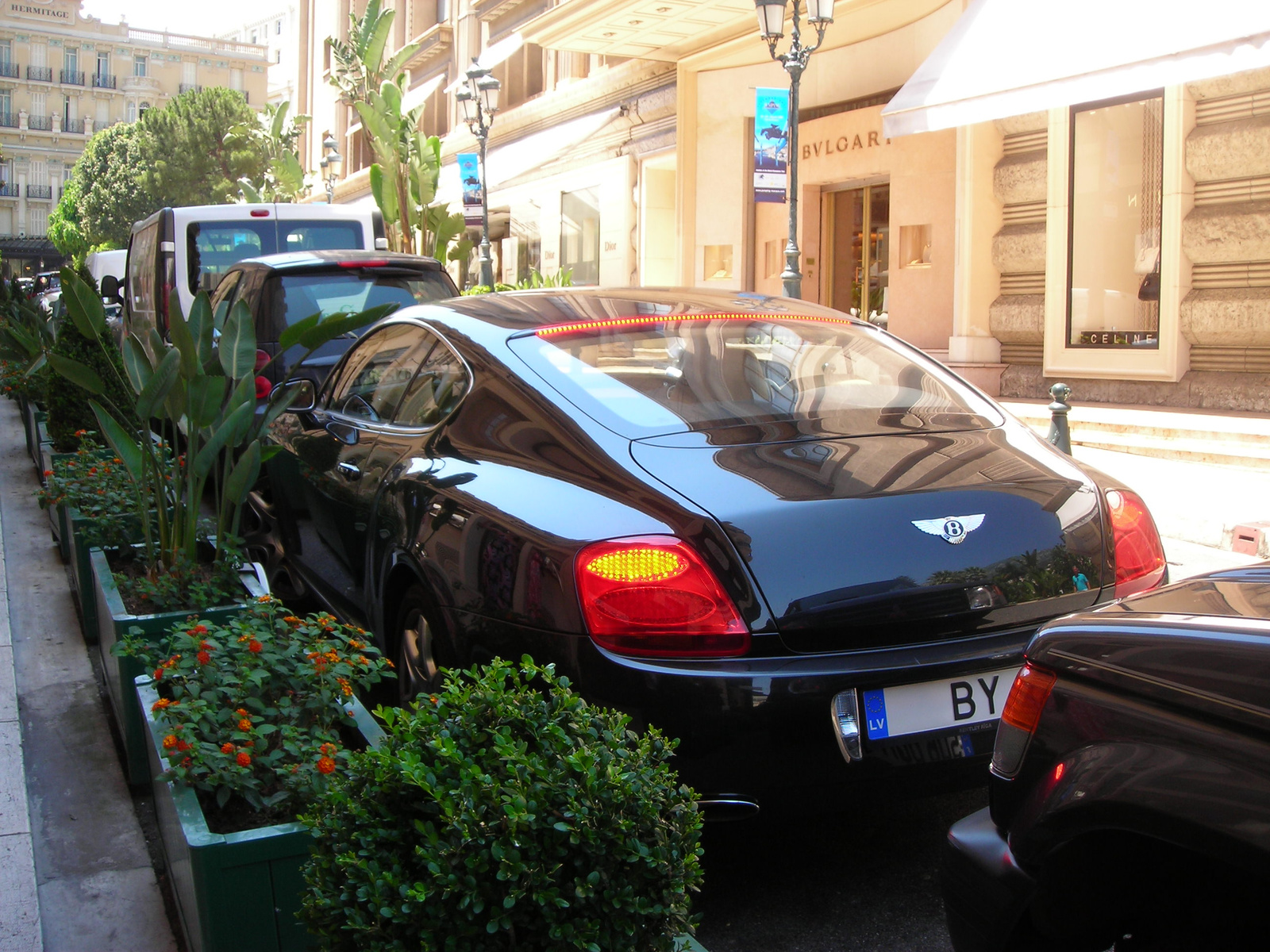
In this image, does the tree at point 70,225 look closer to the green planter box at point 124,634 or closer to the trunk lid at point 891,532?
the green planter box at point 124,634

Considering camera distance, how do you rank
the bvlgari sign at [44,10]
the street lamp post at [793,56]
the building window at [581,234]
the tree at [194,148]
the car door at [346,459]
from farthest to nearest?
1. the bvlgari sign at [44,10]
2. the tree at [194,148]
3. the building window at [581,234]
4. the street lamp post at [793,56]
5. the car door at [346,459]

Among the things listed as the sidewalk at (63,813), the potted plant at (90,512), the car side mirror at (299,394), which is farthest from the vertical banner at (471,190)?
the sidewalk at (63,813)

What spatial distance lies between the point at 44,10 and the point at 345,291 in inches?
4157

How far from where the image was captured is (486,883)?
174 cm

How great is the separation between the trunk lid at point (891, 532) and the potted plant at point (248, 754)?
0.92 m

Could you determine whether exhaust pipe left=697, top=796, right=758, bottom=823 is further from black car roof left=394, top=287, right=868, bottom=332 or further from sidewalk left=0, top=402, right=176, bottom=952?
black car roof left=394, top=287, right=868, bottom=332

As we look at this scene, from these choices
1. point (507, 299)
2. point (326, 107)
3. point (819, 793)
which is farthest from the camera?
point (326, 107)

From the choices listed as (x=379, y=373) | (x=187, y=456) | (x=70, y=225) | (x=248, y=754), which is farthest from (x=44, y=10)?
(x=248, y=754)

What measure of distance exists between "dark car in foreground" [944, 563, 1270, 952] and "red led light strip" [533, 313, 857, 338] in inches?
80.8

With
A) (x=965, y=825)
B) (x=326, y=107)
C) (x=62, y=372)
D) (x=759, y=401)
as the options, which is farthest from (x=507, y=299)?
(x=326, y=107)

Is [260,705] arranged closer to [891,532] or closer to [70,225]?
[891,532]

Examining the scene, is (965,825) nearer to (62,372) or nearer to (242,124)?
(62,372)

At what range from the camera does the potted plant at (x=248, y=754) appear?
2.32 metres

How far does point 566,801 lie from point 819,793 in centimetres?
110
